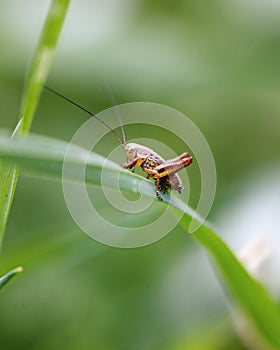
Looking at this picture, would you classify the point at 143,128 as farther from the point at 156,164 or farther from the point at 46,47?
the point at 46,47

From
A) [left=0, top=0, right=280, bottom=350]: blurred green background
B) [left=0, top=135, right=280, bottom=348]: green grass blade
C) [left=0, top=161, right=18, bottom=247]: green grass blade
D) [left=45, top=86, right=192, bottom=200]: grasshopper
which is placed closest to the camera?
[left=0, top=135, right=280, bottom=348]: green grass blade

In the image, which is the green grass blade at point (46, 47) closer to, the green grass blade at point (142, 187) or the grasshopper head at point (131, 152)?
the green grass blade at point (142, 187)

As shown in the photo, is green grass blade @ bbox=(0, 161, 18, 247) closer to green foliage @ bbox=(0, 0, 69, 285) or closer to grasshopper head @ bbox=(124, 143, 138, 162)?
green foliage @ bbox=(0, 0, 69, 285)

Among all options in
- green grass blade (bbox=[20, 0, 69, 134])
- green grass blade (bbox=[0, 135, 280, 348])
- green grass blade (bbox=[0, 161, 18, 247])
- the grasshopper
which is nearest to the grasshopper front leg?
the grasshopper

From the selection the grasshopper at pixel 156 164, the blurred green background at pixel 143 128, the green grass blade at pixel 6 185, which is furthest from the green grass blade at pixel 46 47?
the blurred green background at pixel 143 128

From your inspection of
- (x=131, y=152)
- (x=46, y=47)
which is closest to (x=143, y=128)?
(x=131, y=152)
